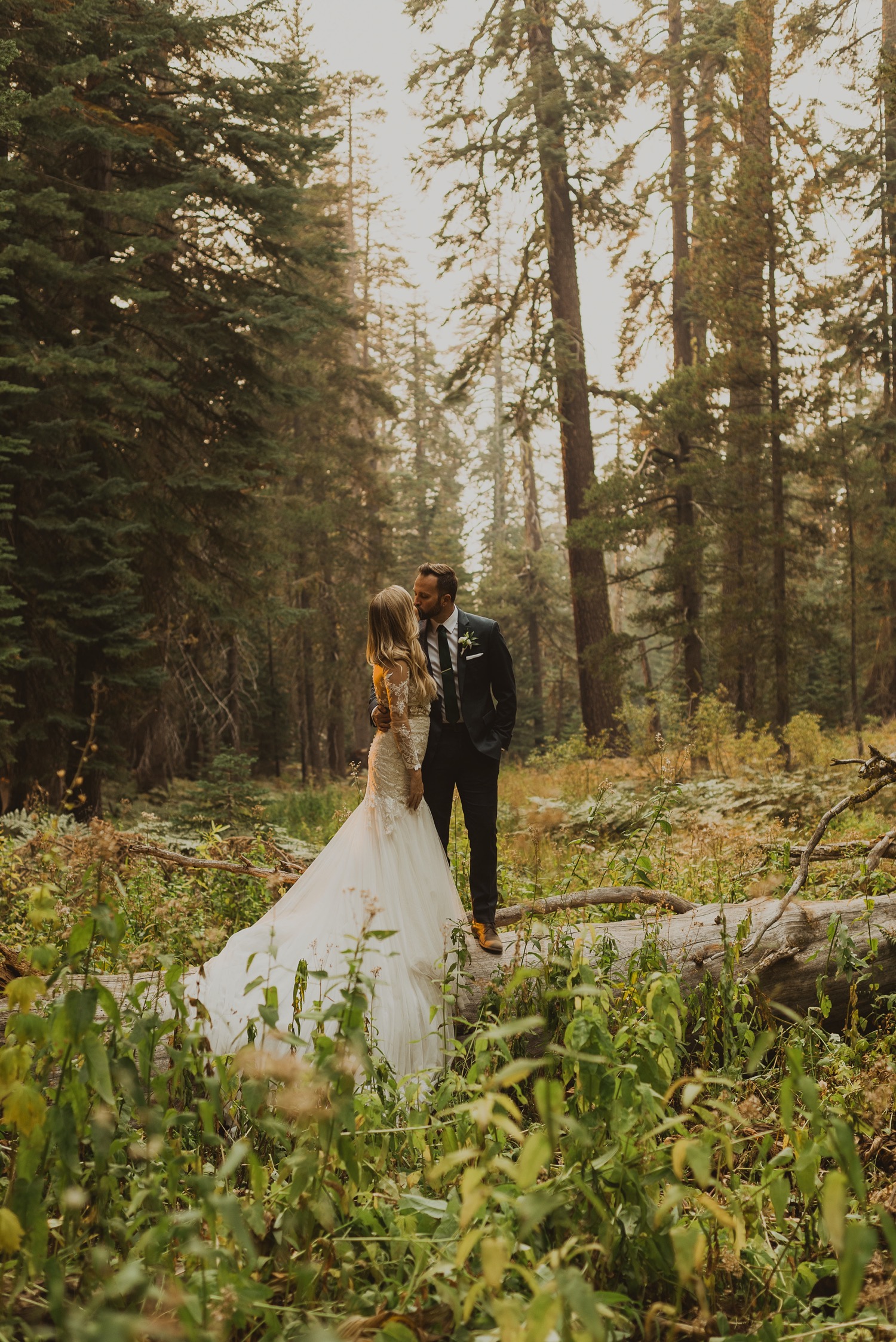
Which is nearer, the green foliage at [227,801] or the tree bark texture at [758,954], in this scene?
the tree bark texture at [758,954]

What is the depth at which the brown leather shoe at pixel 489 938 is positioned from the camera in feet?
14.1

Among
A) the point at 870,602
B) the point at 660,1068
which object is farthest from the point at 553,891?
the point at 870,602

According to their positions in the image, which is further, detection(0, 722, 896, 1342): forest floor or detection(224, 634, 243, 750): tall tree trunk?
detection(224, 634, 243, 750): tall tree trunk

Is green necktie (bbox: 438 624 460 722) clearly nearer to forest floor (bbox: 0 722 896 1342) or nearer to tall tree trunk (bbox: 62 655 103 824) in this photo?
forest floor (bbox: 0 722 896 1342)

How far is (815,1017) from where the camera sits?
3811mm

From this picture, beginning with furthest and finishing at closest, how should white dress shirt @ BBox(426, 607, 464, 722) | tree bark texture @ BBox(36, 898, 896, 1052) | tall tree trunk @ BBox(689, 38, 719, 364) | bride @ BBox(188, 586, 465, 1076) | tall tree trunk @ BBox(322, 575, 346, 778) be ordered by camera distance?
1. tall tree trunk @ BBox(322, 575, 346, 778)
2. tall tree trunk @ BBox(689, 38, 719, 364)
3. white dress shirt @ BBox(426, 607, 464, 722)
4. bride @ BBox(188, 586, 465, 1076)
5. tree bark texture @ BBox(36, 898, 896, 1052)

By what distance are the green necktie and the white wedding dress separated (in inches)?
7.0

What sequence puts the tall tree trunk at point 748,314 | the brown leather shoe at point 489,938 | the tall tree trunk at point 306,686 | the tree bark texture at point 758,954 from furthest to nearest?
the tall tree trunk at point 306,686 → the tall tree trunk at point 748,314 → the brown leather shoe at point 489,938 → the tree bark texture at point 758,954

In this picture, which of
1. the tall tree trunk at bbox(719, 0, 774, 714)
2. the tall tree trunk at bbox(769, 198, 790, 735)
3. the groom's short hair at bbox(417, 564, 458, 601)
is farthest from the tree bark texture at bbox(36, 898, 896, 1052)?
the tall tree trunk at bbox(719, 0, 774, 714)

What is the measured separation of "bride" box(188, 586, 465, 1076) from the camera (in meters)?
3.87

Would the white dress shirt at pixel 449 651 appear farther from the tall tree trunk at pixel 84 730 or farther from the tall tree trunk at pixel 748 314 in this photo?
the tall tree trunk at pixel 748 314

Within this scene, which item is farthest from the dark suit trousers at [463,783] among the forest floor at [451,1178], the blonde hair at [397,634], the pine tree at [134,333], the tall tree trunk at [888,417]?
the tall tree trunk at [888,417]

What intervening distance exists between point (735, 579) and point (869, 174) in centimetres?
1360

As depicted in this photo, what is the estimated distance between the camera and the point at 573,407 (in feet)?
51.2
